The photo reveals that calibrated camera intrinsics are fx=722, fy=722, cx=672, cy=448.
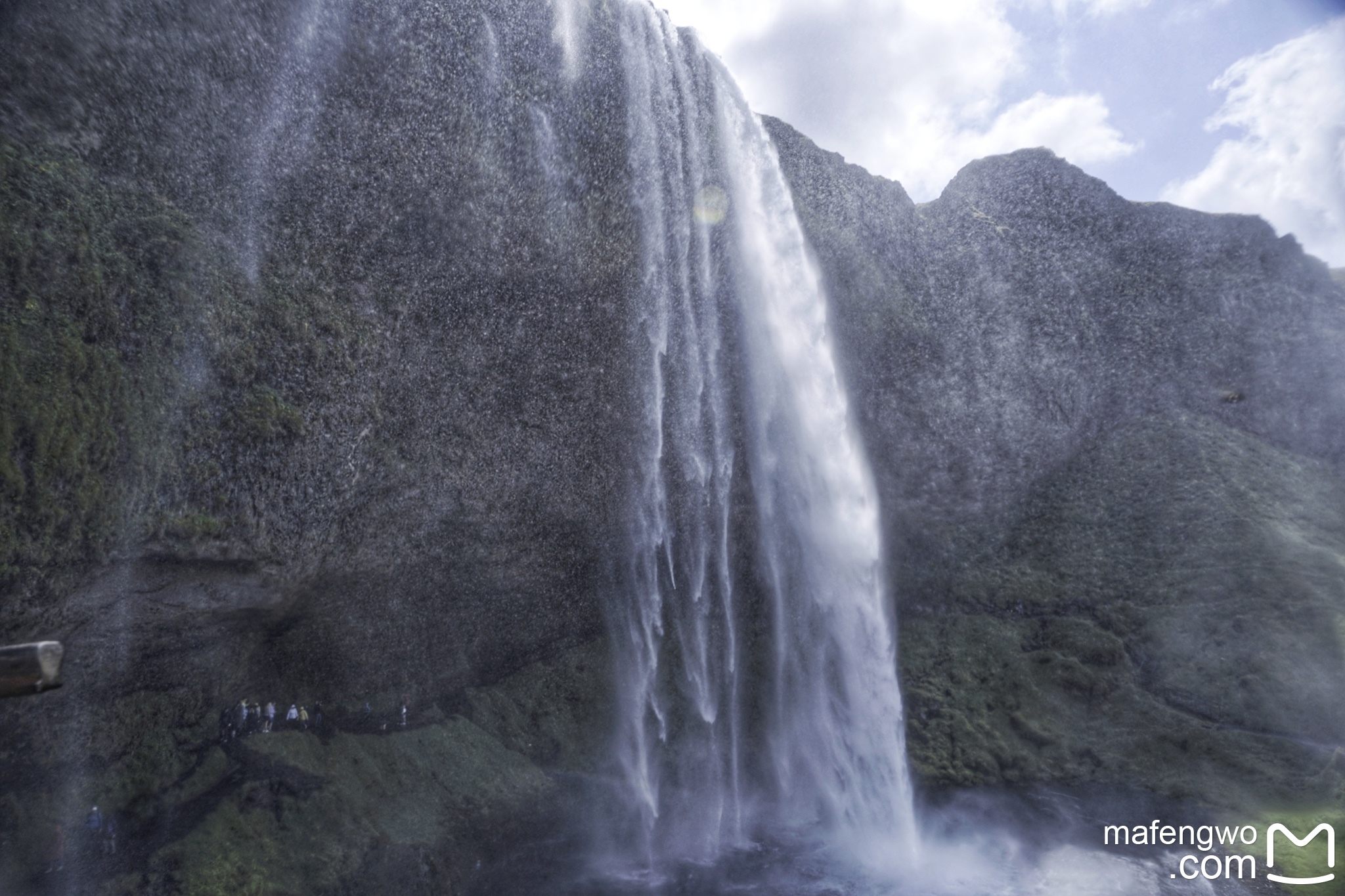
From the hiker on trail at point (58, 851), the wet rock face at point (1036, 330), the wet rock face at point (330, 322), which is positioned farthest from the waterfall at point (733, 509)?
the hiker on trail at point (58, 851)

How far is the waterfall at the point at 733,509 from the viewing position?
20.3 metres

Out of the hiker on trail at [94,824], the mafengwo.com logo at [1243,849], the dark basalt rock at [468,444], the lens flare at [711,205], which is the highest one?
the lens flare at [711,205]

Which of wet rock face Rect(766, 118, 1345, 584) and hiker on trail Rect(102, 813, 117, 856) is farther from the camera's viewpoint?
wet rock face Rect(766, 118, 1345, 584)

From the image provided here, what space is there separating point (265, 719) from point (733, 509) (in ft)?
45.1

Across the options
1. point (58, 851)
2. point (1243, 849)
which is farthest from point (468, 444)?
point (1243, 849)

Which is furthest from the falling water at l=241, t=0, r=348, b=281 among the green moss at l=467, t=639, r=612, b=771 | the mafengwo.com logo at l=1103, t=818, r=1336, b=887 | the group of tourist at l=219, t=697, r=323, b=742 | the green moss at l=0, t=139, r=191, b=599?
the mafengwo.com logo at l=1103, t=818, r=1336, b=887

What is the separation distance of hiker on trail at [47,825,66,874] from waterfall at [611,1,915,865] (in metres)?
Answer: 12.1

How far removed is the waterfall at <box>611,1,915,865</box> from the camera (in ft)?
66.5

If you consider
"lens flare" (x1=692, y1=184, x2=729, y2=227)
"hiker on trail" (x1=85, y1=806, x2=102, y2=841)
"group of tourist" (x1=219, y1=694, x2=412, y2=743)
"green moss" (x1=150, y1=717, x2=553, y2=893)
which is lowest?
"green moss" (x1=150, y1=717, x2=553, y2=893)

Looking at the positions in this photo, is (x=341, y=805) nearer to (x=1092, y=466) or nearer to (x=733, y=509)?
(x=733, y=509)

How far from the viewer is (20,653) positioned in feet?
13.7

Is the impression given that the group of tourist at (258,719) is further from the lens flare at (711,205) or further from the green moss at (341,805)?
the lens flare at (711,205)

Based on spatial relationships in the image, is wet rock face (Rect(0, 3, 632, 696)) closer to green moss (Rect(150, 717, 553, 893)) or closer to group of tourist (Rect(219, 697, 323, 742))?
group of tourist (Rect(219, 697, 323, 742))

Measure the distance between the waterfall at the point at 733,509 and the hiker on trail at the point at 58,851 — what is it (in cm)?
1208
